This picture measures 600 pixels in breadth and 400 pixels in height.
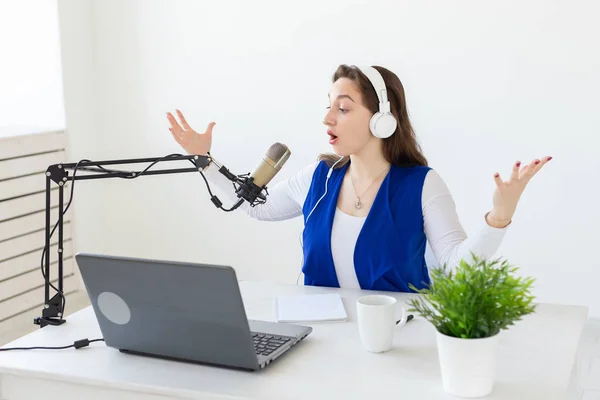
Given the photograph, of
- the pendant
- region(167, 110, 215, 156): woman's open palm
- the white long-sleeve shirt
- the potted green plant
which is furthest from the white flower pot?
region(167, 110, 215, 156): woman's open palm

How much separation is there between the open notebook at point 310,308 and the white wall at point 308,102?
1947mm

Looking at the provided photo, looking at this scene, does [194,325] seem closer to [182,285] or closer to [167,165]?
[182,285]

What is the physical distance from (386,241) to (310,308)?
1.39ft

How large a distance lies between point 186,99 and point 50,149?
733 millimetres

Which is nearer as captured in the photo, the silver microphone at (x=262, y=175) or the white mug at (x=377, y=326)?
the white mug at (x=377, y=326)

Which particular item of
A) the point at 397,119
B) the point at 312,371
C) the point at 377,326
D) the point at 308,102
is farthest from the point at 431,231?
the point at 308,102

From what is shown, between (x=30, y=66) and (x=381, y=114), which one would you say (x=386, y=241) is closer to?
(x=381, y=114)

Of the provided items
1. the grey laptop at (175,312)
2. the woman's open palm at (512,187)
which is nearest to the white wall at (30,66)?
the grey laptop at (175,312)

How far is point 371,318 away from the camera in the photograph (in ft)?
5.56

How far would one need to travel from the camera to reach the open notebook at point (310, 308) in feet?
6.38

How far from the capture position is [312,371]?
1.62 meters

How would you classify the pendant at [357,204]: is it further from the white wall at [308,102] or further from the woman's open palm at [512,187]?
the white wall at [308,102]

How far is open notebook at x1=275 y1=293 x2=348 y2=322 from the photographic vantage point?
6.38 feet

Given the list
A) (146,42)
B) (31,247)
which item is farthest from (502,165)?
(31,247)
